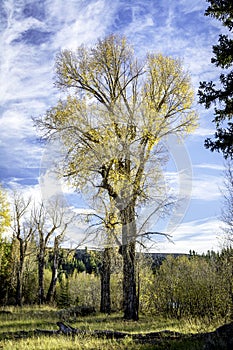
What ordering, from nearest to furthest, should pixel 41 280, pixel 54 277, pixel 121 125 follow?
pixel 121 125, pixel 54 277, pixel 41 280

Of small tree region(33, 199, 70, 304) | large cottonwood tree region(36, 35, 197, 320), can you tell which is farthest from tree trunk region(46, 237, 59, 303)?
large cottonwood tree region(36, 35, 197, 320)

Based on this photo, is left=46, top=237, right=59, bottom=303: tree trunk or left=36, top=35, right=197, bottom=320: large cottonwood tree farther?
left=46, top=237, right=59, bottom=303: tree trunk

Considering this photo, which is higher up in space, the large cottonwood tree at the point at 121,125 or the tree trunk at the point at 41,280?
the large cottonwood tree at the point at 121,125

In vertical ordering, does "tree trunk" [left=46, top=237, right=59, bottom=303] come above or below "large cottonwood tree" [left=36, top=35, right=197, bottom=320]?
below

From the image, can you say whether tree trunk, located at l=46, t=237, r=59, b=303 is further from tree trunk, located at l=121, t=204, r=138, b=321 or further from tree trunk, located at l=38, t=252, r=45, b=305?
tree trunk, located at l=121, t=204, r=138, b=321

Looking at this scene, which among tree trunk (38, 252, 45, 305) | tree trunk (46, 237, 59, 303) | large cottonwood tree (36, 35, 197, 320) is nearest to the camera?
large cottonwood tree (36, 35, 197, 320)

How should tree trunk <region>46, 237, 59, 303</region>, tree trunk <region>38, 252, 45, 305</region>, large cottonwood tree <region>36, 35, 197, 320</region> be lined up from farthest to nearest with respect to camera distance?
tree trunk <region>38, 252, 45, 305</region> < tree trunk <region>46, 237, 59, 303</region> < large cottonwood tree <region>36, 35, 197, 320</region>

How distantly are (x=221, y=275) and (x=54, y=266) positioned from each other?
17954 millimetres

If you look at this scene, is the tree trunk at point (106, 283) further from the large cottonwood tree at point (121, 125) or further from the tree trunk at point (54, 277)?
the tree trunk at point (54, 277)

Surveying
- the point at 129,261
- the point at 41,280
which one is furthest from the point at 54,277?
the point at 129,261

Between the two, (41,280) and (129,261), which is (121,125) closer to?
(129,261)

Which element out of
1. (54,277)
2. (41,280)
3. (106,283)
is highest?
(106,283)

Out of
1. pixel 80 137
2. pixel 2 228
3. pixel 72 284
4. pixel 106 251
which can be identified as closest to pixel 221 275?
pixel 106 251

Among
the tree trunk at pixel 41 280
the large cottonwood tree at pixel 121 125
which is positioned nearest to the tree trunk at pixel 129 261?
the large cottonwood tree at pixel 121 125
